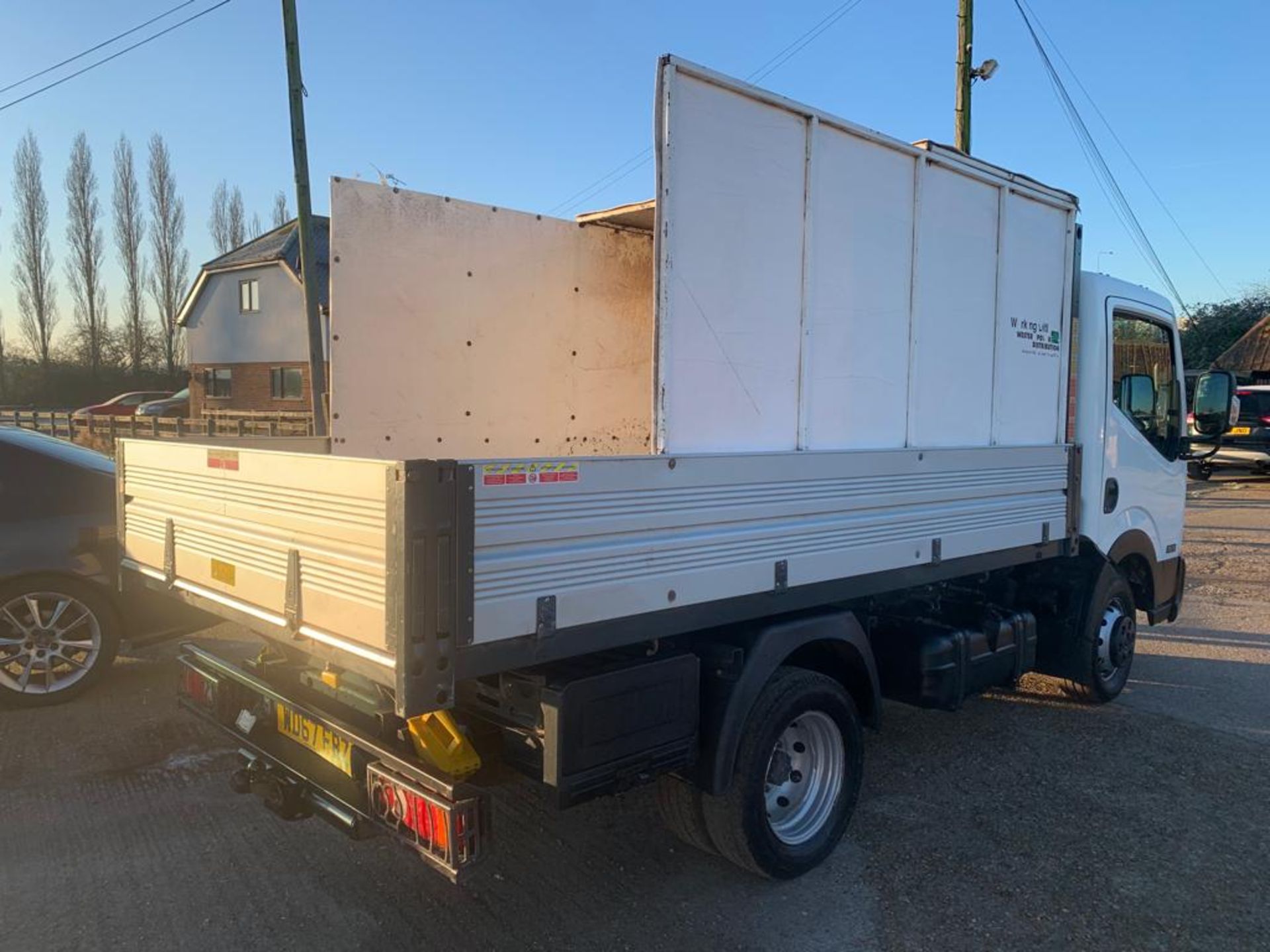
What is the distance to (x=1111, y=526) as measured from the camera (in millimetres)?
5449

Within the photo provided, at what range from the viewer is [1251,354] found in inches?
1180

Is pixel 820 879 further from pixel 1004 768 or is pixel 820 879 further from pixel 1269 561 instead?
pixel 1269 561

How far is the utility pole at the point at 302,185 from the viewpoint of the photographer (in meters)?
10.1

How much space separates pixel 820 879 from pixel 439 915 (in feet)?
4.89

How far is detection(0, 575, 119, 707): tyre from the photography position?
5020 millimetres

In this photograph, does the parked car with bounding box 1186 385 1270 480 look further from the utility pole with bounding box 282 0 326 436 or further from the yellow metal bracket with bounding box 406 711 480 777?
the yellow metal bracket with bounding box 406 711 480 777

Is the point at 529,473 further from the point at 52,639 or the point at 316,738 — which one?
the point at 52,639

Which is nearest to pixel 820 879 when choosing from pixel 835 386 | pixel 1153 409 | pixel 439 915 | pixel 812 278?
pixel 439 915

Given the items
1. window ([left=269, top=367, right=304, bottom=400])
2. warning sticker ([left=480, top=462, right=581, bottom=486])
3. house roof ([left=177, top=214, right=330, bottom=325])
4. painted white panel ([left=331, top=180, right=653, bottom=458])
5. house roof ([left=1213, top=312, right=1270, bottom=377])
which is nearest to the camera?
warning sticker ([left=480, top=462, right=581, bottom=486])

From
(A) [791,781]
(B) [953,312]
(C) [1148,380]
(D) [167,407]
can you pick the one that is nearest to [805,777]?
(A) [791,781]

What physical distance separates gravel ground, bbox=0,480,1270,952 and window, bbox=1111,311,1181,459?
6.39 feet

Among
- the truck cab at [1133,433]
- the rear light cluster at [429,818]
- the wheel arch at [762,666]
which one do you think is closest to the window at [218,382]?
the truck cab at [1133,433]

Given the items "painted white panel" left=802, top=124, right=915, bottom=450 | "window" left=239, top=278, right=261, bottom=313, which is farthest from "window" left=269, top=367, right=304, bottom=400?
"painted white panel" left=802, top=124, right=915, bottom=450

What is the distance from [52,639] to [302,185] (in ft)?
23.3
